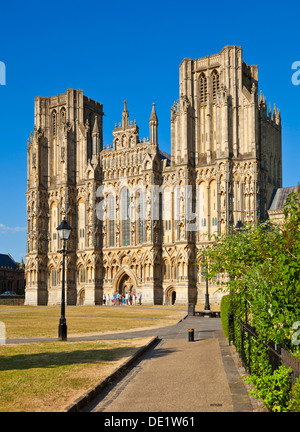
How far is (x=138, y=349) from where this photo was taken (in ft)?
59.3

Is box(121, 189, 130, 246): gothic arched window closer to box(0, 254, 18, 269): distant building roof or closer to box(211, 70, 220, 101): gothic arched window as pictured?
box(211, 70, 220, 101): gothic arched window

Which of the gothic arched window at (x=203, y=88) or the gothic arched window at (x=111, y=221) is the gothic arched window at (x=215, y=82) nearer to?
the gothic arched window at (x=203, y=88)

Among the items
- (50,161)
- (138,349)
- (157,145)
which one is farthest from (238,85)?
(138,349)

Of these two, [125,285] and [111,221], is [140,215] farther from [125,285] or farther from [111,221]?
[125,285]

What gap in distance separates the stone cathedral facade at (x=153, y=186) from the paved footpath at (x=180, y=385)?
37.9m

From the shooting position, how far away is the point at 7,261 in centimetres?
11244

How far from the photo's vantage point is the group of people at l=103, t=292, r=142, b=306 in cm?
6109

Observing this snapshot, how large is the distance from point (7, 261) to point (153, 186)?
62.2m

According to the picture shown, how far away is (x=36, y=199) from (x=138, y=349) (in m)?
53.8

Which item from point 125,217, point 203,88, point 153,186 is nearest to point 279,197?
point 153,186

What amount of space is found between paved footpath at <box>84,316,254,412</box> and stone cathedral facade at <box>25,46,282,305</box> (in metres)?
37.9

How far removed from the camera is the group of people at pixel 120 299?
61094 mm

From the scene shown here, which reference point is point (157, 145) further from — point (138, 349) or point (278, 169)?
point (138, 349)
